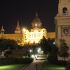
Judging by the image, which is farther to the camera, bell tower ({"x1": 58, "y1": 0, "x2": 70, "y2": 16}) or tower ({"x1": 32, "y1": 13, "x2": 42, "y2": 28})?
tower ({"x1": 32, "y1": 13, "x2": 42, "y2": 28})

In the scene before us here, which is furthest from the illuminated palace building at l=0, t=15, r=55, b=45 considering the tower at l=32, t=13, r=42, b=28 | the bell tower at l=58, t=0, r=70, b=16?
the bell tower at l=58, t=0, r=70, b=16

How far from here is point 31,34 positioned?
552ft

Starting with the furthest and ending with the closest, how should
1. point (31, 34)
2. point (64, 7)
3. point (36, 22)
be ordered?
point (31, 34)
point (36, 22)
point (64, 7)

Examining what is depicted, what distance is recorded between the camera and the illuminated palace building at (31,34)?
154 m

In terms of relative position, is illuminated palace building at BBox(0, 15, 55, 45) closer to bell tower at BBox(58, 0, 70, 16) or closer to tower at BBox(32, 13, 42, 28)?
tower at BBox(32, 13, 42, 28)

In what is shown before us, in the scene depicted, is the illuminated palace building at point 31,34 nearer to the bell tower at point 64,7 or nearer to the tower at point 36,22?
the tower at point 36,22

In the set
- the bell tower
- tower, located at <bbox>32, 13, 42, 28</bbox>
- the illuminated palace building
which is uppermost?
tower, located at <bbox>32, 13, 42, 28</bbox>

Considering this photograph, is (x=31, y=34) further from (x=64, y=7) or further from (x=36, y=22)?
(x=64, y=7)

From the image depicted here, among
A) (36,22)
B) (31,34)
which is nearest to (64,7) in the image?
(36,22)

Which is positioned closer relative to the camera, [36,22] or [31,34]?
[36,22]

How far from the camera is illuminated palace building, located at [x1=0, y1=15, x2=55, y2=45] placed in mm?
154375

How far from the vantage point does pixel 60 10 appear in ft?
180

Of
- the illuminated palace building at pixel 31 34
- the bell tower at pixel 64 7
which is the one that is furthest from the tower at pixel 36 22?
the bell tower at pixel 64 7

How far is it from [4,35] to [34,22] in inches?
577
